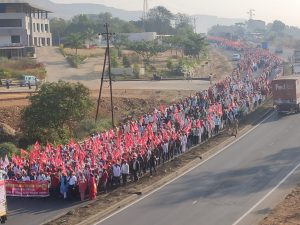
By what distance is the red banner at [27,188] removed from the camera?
2334 cm

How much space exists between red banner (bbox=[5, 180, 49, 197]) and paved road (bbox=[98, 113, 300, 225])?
414 cm

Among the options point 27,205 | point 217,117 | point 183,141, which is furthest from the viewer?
point 217,117

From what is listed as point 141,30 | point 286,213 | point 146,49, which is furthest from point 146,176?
point 141,30

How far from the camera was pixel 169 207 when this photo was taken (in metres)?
21.0

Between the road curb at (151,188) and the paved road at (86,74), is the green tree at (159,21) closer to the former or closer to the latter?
the paved road at (86,74)

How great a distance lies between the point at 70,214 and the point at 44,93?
689 inches

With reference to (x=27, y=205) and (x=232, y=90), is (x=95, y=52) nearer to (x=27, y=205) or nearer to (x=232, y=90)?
(x=232, y=90)

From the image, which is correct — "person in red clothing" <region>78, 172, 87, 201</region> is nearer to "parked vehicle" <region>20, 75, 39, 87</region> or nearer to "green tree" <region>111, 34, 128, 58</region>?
"parked vehicle" <region>20, 75, 39, 87</region>

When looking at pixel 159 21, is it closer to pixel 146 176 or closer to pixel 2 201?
pixel 146 176

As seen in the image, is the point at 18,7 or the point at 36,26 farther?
the point at 36,26

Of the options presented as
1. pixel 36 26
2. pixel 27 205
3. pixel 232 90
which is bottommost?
pixel 27 205

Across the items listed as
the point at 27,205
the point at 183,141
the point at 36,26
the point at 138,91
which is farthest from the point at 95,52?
the point at 27,205

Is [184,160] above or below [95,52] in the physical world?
below

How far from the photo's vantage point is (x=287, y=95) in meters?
40.9
